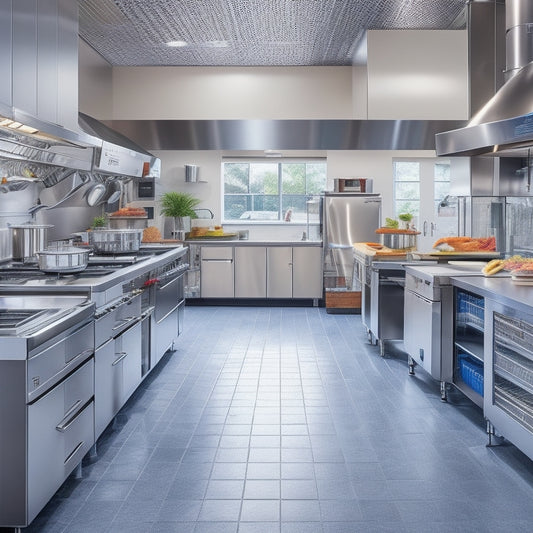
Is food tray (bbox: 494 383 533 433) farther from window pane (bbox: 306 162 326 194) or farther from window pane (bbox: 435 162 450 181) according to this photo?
window pane (bbox: 306 162 326 194)

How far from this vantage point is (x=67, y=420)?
2693 millimetres

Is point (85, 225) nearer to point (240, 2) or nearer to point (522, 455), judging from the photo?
point (240, 2)

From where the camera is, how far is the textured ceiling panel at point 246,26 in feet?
19.8

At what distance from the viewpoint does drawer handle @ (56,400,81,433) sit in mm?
2600

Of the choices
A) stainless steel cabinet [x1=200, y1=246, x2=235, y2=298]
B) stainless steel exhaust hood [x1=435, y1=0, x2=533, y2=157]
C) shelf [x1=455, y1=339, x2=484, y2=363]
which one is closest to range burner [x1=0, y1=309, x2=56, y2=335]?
shelf [x1=455, y1=339, x2=484, y2=363]

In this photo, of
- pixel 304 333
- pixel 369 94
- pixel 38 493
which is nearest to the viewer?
pixel 38 493

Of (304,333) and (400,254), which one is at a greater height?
(400,254)

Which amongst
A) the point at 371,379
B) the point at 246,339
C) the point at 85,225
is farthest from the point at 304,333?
the point at 85,225

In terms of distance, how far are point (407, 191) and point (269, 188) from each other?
215 centimetres

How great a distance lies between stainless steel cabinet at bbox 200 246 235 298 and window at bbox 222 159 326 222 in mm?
1592

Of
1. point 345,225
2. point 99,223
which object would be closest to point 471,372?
point 99,223

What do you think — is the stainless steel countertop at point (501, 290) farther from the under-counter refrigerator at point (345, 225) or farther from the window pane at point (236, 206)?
the window pane at point (236, 206)

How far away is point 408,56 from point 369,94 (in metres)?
0.58

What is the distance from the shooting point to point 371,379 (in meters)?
A: 4.86
